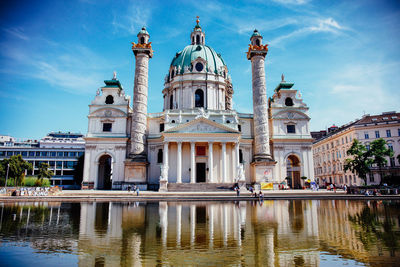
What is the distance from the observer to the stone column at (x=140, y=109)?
41.8 meters

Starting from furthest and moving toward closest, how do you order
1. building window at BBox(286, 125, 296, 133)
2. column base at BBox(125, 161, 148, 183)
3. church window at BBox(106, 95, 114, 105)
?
building window at BBox(286, 125, 296, 133)
church window at BBox(106, 95, 114, 105)
column base at BBox(125, 161, 148, 183)

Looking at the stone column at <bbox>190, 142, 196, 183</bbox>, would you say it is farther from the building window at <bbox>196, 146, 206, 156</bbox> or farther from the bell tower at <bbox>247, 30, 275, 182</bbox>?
the bell tower at <bbox>247, 30, 275, 182</bbox>

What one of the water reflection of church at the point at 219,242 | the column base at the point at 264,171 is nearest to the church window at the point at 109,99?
the column base at the point at 264,171

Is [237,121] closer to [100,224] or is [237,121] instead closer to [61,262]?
[100,224]

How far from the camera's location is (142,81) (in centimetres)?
4353

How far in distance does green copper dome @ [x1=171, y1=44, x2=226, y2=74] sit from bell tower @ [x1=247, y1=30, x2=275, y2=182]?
9.06 meters

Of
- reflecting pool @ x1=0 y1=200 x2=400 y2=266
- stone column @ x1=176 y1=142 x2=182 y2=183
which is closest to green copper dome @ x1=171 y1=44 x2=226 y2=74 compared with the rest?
stone column @ x1=176 y1=142 x2=182 y2=183

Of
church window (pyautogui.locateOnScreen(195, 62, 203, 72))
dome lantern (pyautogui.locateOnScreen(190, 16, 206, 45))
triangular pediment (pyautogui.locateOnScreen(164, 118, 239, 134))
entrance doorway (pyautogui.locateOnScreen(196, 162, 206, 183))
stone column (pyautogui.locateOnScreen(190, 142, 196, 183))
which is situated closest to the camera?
stone column (pyautogui.locateOnScreen(190, 142, 196, 183))

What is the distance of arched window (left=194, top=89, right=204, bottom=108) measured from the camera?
50.5 meters

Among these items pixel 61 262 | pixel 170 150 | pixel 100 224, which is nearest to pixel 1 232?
pixel 100 224

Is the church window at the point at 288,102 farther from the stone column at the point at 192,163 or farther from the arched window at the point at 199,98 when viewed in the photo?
the stone column at the point at 192,163

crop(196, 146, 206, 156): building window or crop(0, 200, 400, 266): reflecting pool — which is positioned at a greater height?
crop(196, 146, 206, 156): building window

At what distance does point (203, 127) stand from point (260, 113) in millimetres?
9737

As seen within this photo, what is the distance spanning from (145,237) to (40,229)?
457 cm
